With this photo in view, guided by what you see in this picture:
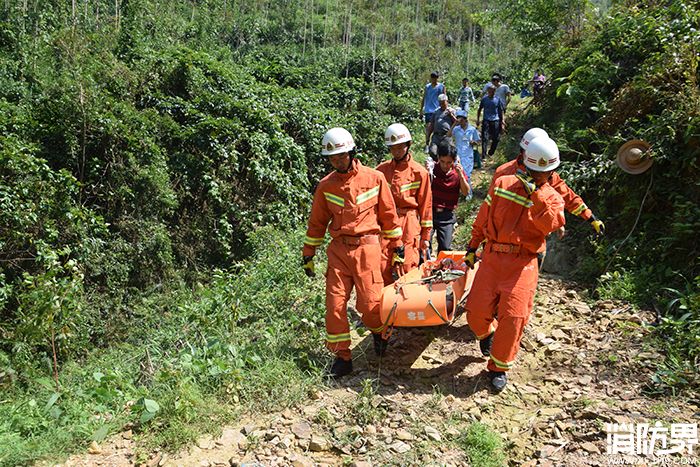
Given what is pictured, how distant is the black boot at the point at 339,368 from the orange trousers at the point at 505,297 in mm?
1084

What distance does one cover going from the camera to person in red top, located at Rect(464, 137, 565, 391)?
12.8ft

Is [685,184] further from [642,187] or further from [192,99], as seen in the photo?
[192,99]

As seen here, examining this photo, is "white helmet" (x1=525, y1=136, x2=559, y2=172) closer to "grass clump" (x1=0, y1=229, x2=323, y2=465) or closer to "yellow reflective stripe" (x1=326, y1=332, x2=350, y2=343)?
"yellow reflective stripe" (x1=326, y1=332, x2=350, y2=343)

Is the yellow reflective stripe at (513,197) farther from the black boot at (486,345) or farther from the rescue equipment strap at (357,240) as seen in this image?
the black boot at (486,345)

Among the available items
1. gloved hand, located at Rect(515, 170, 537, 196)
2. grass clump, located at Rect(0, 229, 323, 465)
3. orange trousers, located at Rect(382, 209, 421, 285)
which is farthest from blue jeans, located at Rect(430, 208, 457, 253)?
gloved hand, located at Rect(515, 170, 537, 196)

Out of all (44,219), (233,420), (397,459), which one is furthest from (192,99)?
(397,459)

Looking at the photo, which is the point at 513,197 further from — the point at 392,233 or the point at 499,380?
the point at 499,380

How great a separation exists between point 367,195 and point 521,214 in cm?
119

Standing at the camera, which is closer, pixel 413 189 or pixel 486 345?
pixel 486 345

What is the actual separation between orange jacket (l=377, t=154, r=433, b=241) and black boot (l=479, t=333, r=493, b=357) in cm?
116

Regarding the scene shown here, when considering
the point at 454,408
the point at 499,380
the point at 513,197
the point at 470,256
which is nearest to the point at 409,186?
the point at 470,256

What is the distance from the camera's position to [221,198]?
8805 mm

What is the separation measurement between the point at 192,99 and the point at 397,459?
785 centimetres

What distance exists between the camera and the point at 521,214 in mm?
3994
